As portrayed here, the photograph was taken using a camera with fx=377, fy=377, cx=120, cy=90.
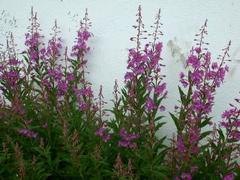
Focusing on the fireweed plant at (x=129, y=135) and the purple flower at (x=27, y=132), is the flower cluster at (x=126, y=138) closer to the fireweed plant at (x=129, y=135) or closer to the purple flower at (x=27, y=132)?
the fireweed plant at (x=129, y=135)

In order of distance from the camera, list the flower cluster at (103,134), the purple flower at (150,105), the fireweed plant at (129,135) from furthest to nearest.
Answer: the purple flower at (150,105), the flower cluster at (103,134), the fireweed plant at (129,135)

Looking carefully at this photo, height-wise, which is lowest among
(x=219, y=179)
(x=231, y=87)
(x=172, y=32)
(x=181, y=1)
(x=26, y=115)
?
(x=219, y=179)

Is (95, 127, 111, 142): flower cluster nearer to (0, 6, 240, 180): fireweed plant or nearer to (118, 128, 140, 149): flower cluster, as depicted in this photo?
(0, 6, 240, 180): fireweed plant

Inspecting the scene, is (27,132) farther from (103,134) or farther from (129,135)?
(129,135)

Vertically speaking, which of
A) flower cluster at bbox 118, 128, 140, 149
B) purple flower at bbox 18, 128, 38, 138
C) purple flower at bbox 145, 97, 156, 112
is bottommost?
flower cluster at bbox 118, 128, 140, 149

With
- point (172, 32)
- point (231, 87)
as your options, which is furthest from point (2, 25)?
point (231, 87)

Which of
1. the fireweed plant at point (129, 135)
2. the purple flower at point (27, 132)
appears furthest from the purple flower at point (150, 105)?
the purple flower at point (27, 132)

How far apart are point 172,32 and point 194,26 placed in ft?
0.98

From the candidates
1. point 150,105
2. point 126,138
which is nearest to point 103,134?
point 126,138

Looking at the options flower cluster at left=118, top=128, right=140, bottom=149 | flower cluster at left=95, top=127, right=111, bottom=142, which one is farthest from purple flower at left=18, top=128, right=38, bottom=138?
flower cluster at left=118, top=128, right=140, bottom=149

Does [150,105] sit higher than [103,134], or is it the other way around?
[150,105]

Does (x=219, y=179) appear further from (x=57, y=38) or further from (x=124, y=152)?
(x=57, y=38)

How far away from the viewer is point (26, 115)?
14.3 feet

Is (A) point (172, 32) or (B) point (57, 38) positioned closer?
(A) point (172, 32)
